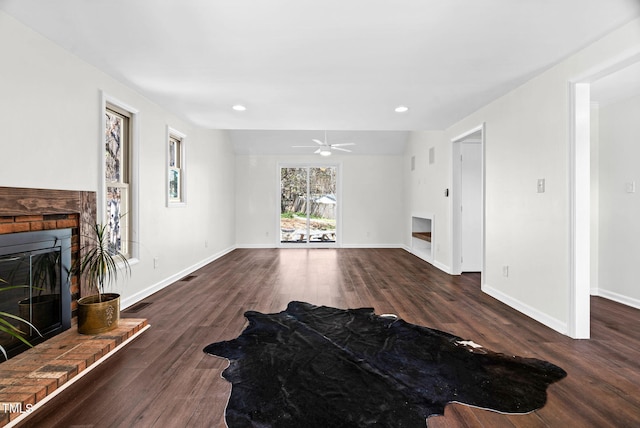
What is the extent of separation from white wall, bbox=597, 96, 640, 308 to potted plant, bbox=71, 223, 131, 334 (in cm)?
530

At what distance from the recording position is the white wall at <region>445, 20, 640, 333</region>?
2.86 m

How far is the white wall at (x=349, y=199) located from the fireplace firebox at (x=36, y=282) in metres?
5.87

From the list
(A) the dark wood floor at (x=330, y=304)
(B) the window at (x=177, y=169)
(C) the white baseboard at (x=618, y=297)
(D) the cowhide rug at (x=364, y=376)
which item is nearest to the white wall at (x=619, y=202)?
(C) the white baseboard at (x=618, y=297)

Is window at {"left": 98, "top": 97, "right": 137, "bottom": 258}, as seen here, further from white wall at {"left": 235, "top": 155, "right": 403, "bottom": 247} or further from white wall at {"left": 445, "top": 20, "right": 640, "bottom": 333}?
white wall at {"left": 235, "top": 155, "right": 403, "bottom": 247}

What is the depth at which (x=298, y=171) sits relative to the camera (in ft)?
28.3

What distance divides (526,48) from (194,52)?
2.72 meters

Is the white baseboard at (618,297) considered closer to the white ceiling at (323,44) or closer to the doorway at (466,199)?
the doorway at (466,199)

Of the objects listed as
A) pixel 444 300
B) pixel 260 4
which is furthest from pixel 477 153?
pixel 260 4

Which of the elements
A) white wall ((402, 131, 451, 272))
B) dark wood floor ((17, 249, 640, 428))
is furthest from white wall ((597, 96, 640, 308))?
white wall ((402, 131, 451, 272))

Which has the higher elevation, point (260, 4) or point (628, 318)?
point (260, 4)

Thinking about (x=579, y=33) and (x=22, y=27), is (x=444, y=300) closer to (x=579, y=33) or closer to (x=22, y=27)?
(x=579, y=33)

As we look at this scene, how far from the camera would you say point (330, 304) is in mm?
3725

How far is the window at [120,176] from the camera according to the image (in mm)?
3453

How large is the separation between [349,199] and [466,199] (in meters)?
3.71
